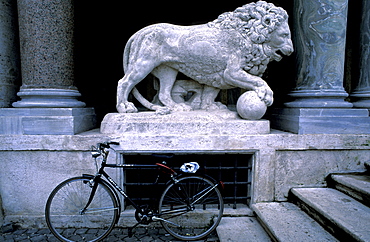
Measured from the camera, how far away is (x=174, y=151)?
Answer: 3.13 m

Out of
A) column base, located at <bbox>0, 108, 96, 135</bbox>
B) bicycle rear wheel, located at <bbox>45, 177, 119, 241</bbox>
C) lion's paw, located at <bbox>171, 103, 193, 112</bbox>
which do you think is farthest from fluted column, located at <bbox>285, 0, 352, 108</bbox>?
column base, located at <bbox>0, 108, 96, 135</bbox>

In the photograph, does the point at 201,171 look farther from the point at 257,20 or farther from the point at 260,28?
the point at 257,20

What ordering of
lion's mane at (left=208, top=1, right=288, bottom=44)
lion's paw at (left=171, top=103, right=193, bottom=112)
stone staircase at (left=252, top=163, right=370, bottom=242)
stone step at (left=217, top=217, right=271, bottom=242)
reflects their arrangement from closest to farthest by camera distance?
stone staircase at (left=252, top=163, right=370, bottom=242) < stone step at (left=217, top=217, right=271, bottom=242) < lion's mane at (left=208, top=1, right=288, bottom=44) < lion's paw at (left=171, top=103, right=193, bottom=112)

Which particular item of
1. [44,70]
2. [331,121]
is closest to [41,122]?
[44,70]

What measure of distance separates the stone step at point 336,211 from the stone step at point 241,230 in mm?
635

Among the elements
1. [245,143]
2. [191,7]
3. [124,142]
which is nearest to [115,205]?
[124,142]

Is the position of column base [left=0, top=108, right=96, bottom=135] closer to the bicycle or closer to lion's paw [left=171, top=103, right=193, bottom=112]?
the bicycle

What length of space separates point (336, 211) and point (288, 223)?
524 millimetres

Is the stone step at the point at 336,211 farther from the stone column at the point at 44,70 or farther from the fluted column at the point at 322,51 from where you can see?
the stone column at the point at 44,70

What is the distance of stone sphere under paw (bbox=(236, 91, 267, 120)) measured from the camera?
3.19 meters

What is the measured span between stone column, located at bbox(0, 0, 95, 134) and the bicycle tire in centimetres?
156

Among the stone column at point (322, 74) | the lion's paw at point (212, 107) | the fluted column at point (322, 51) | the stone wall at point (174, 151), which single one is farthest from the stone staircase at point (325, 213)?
the lion's paw at point (212, 107)

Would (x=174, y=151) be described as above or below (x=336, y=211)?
above

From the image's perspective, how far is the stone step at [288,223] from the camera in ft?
8.15
